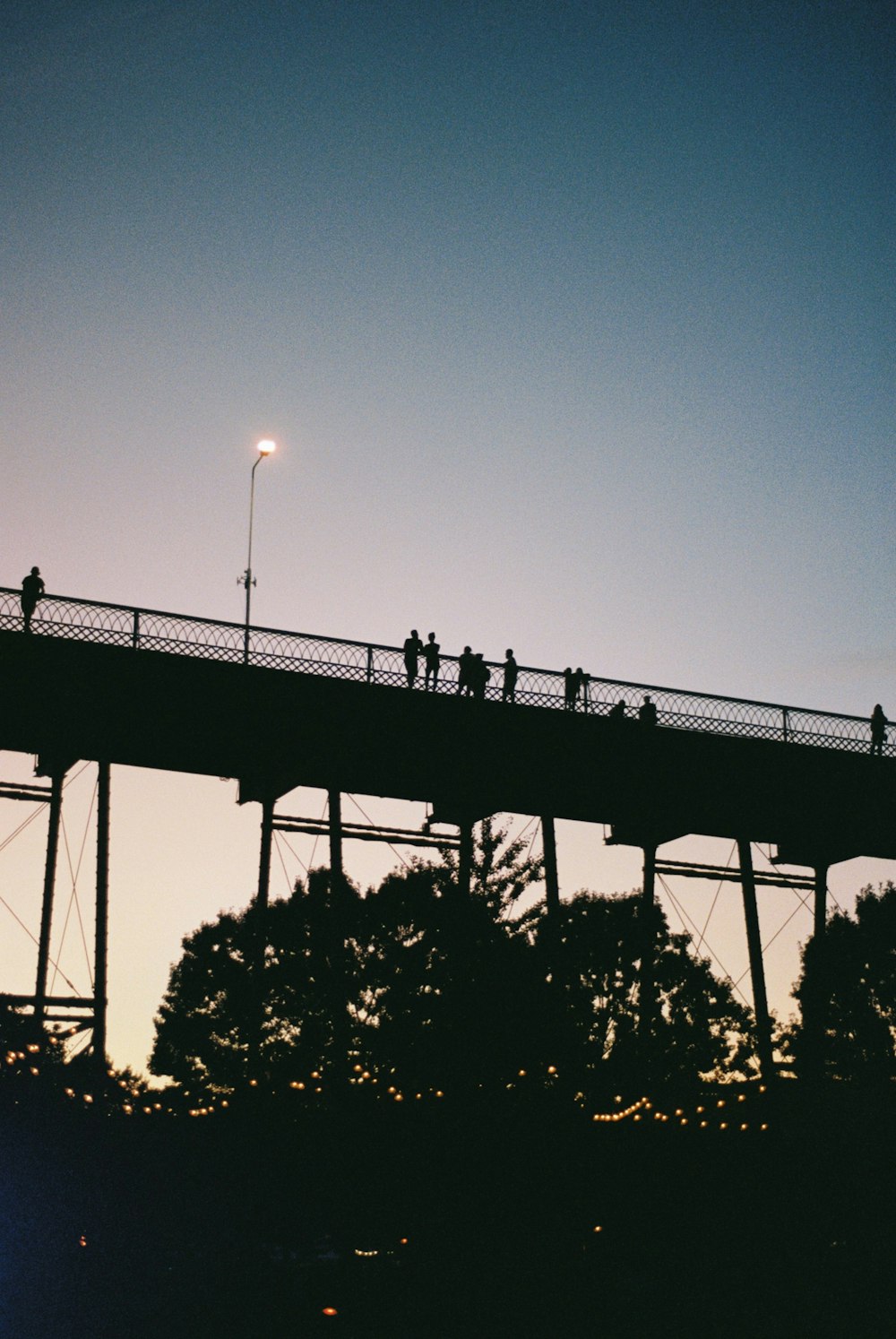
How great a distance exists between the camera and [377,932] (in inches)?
1390

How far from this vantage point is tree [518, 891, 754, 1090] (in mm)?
34938

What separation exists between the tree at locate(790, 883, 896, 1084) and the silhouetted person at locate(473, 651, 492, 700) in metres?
31.4

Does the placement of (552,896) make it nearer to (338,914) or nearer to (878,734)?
(338,914)

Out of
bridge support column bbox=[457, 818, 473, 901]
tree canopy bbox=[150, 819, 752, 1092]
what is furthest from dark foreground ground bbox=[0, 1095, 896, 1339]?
bridge support column bbox=[457, 818, 473, 901]

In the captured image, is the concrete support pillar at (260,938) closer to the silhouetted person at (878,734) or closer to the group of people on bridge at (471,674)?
the group of people on bridge at (471,674)

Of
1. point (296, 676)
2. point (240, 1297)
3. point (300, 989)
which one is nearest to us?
point (240, 1297)

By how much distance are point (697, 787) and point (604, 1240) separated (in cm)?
1589

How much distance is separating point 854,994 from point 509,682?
36.1 metres

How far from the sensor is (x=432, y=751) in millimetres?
31438

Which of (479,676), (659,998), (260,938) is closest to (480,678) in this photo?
(479,676)

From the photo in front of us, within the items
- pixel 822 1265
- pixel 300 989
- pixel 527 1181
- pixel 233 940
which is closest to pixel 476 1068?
pixel 527 1181

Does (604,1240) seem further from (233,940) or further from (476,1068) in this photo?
(233,940)

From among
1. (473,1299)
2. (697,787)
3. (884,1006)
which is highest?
(697,787)

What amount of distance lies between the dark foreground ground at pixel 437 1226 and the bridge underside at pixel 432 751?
984 cm
